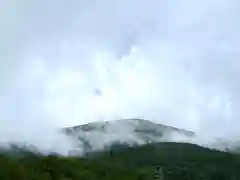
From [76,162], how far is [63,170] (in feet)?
45.1

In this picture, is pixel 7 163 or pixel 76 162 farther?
pixel 76 162

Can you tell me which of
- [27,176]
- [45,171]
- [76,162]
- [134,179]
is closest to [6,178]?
[27,176]

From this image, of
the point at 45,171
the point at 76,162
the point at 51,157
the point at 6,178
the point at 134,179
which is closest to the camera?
the point at 6,178

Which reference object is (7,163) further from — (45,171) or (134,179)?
(134,179)

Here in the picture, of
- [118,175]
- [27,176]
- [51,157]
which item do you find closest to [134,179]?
[118,175]

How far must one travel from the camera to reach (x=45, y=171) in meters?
89.3

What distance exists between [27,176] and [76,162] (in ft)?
84.9

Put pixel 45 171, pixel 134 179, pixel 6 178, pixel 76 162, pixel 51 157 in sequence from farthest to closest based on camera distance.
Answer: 1. pixel 134 179
2. pixel 76 162
3. pixel 51 157
4. pixel 45 171
5. pixel 6 178

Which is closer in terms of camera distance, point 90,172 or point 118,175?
point 90,172

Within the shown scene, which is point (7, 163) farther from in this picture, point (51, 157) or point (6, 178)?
point (51, 157)

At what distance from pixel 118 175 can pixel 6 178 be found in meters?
52.0

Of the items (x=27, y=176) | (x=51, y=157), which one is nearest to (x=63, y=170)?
(x=51, y=157)

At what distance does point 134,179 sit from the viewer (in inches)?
4845

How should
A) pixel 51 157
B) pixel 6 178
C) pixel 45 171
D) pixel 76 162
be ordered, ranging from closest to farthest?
pixel 6 178, pixel 45 171, pixel 51 157, pixel 76 162
